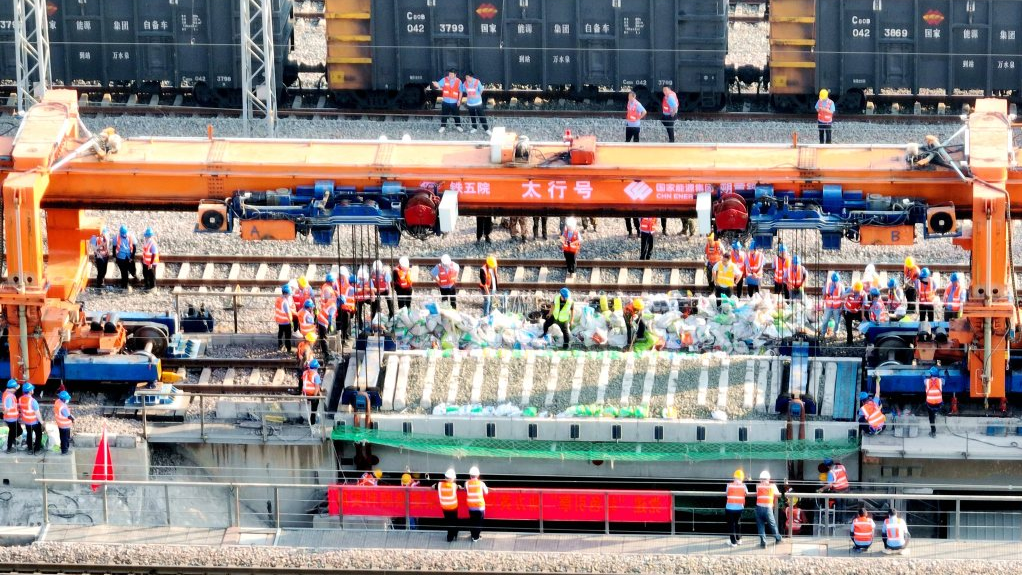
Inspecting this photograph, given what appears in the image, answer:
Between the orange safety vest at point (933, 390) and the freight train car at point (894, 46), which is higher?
the freight train car at point (894, 46)

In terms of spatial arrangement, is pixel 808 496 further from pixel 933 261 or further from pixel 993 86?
pixel 993 86

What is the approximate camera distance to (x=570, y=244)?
4769 cm

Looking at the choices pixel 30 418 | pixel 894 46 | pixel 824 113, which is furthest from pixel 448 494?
pixel 894 46

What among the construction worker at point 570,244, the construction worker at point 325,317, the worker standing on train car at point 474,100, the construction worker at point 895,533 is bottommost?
the construction worker at point 895,533

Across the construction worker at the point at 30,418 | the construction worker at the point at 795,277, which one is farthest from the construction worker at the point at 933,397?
the construction worker at the point at 30,418

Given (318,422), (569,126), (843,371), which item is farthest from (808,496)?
(569,126)

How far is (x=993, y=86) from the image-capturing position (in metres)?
55.2

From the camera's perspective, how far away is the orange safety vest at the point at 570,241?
4762cm

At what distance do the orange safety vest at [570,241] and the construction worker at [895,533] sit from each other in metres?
10.6

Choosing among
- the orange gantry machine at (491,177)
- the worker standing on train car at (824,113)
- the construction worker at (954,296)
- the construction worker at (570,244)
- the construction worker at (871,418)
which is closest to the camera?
the construction worker at (871,418)

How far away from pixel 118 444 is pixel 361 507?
13.9 feet

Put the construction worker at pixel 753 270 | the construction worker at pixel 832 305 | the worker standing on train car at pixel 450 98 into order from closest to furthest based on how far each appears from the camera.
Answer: the construction worker at pixel 832 305
the construction worker at pixel 753 270
the worker standing on train car at pixel 450 98

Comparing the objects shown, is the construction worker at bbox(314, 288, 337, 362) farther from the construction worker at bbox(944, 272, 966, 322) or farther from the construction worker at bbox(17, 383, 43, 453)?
the construction worker at bbox(944, 272, 966, 322)

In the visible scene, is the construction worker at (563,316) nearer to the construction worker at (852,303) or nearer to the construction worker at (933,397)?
the construction worker at (852,303)
